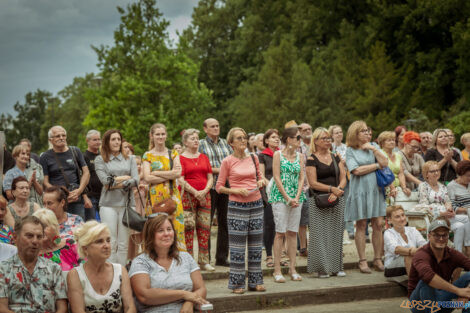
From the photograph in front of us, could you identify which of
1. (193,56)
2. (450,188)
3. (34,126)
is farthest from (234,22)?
(34,126)

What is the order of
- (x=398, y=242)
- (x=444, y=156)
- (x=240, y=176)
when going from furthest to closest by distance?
(x=444, y=156) < (x=398, y=242) < (x=240, y=176)

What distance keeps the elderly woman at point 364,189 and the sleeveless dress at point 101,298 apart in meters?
4.73

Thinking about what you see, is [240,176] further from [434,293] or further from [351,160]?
[434,293]

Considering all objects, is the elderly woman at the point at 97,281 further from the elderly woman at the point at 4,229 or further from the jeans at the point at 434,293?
the jeans at the point at 434,293

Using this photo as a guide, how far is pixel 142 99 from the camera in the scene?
31203 millimetres

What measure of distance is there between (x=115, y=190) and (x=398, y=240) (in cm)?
378

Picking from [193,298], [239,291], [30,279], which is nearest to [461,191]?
[239,291]

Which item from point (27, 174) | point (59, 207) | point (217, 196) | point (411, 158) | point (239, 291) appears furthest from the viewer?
point (411, 158)

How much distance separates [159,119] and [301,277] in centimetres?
2314

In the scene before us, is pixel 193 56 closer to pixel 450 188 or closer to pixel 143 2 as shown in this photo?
pixel 143 2

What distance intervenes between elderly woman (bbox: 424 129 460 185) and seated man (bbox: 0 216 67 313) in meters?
7.30

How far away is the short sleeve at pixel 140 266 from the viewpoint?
5012mm

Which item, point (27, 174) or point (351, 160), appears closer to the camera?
point (27, 174)

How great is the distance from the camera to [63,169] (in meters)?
8.26
